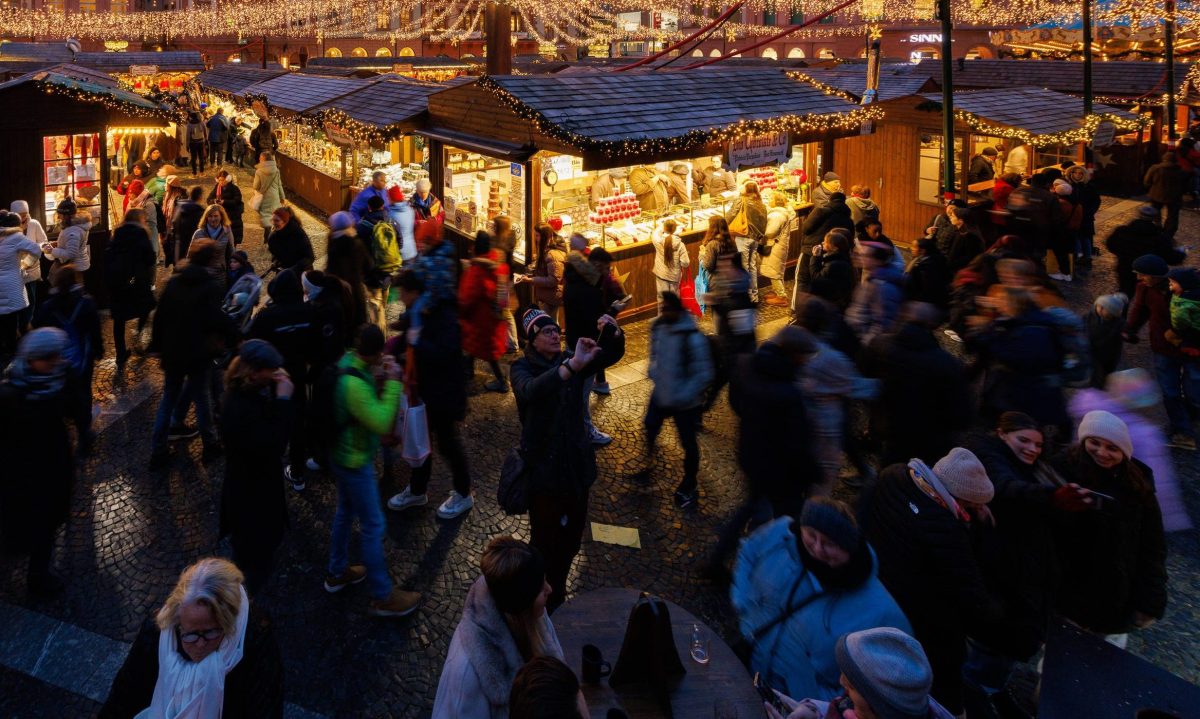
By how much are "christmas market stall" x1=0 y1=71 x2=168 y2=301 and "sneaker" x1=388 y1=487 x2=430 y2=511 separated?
7.15 meters

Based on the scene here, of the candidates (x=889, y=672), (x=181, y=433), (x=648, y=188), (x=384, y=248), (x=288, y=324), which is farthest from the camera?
(x=648, y=188)

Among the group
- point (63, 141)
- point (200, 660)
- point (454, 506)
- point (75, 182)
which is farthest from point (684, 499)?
point (63, 141)

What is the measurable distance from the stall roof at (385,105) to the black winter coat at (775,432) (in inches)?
379

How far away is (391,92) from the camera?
15.6m

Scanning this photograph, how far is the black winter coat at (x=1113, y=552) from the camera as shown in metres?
4.22

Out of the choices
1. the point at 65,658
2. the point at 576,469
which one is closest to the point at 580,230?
the point at 576,469

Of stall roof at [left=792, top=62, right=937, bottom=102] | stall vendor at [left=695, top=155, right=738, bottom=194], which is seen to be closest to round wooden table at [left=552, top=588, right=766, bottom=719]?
stall vendor at [left=695, top=155, right=738, bottom=194]

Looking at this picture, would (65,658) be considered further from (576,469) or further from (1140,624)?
(1140,624)

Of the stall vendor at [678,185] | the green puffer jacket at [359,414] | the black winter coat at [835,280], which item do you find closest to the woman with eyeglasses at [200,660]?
the green puffer jacket at [359,414]

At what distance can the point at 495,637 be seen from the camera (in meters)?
2.93

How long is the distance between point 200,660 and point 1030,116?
16.6 meters

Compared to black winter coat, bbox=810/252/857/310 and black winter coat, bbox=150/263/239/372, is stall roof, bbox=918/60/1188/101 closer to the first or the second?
black winter coat, bbox=810/252/857/310

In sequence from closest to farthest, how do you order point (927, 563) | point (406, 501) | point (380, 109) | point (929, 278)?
point (927, 563), point (406, 501), point (929, 278), point (380, 109)

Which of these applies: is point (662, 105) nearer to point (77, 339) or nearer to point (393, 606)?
point (77, 339)
